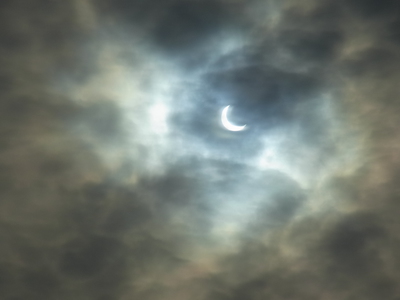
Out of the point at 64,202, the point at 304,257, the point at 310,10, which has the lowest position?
the point at 304,257

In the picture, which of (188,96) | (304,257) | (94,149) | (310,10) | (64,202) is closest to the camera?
(310,10)

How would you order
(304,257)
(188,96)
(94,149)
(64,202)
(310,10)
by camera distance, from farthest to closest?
(304,257) → (64,202) → (94,149) → (188,96) → (310,10)

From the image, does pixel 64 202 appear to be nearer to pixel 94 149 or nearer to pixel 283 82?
pixel 94 149

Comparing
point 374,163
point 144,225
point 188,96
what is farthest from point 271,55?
point 144,225

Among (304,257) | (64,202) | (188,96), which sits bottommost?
(304,257)

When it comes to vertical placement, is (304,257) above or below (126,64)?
below

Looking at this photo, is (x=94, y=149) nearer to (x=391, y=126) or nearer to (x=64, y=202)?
(x=64, y=202)

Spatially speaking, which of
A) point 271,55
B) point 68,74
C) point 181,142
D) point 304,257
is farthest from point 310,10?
point 304,257

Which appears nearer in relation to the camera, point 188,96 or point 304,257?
point 188,96

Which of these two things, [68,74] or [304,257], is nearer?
[68,74]
